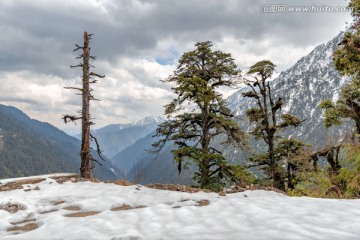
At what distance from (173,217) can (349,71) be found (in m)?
13.7

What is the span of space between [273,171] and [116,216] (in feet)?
66.9

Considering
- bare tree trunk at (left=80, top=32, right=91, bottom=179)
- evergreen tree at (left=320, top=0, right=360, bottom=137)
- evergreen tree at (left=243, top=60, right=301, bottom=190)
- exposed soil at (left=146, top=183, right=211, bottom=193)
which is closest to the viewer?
exposed soil at (left=146, top=183, right=211, bottom=193)

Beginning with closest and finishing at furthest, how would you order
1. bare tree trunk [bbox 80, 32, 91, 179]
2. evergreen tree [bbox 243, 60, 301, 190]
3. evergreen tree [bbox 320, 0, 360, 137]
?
evergreen tree [bbox 320, 0, 360, 137], bare tree trunk [bbox 80, 32, 91, 179], evergreen tree [bbox 243, 60, 301, 190]

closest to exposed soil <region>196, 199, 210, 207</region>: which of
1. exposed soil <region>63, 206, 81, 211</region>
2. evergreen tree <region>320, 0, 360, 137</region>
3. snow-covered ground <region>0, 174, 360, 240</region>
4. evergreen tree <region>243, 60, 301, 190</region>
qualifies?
snow-covered ground <region>0, 174, 360, 240</region>

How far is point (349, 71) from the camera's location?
1573 cm

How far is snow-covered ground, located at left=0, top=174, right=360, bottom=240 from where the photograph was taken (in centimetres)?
493

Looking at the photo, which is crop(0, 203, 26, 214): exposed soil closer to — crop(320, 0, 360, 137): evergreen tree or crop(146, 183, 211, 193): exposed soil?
crop(146, 183, 211, 193): exposed soil

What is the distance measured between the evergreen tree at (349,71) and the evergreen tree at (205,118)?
6858mm

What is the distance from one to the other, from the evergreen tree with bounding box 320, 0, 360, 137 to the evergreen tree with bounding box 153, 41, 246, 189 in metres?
6.86

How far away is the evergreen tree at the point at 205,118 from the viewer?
21.5 metres

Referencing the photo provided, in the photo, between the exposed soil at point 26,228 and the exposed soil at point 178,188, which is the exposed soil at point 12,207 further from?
the exposed soil at point 178,188

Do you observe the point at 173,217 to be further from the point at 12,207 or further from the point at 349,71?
the point at 349,71

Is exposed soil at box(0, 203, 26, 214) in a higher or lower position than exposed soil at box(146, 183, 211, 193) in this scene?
lower

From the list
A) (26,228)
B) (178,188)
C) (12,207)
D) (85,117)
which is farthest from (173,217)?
(85,117)
